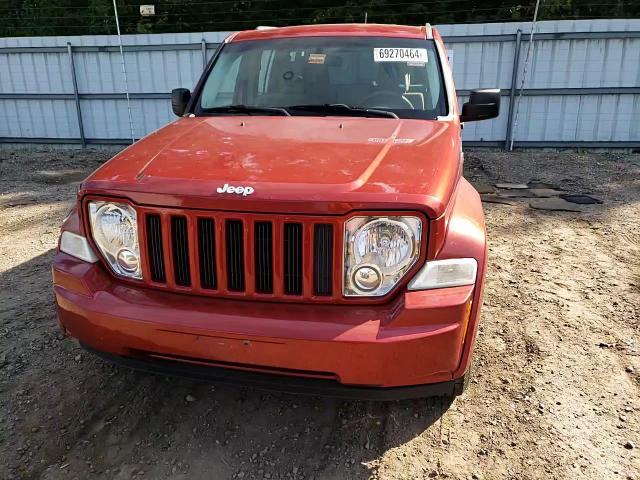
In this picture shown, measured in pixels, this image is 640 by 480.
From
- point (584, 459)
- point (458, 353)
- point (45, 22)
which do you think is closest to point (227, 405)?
point (458, 353)

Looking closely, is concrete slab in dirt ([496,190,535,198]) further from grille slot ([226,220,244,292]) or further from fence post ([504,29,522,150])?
grille slot ([226,220,244,292])

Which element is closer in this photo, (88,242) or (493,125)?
(88,242)

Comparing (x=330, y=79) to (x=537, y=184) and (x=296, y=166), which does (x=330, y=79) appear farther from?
(x=537, y=184)

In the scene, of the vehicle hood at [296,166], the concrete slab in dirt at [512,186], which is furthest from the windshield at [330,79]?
the concrete slab in dirt at [512,186]

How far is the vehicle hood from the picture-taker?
2096 mm

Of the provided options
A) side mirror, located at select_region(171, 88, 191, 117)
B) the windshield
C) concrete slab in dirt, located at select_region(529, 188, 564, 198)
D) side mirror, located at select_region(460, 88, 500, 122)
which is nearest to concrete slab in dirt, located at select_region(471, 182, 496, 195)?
concrete slab in dirt, located at select_region(529, 188, 564, 198)

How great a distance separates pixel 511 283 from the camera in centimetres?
427

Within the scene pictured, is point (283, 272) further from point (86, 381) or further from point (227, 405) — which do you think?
point (86, 381)

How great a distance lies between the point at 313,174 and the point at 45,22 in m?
23.1

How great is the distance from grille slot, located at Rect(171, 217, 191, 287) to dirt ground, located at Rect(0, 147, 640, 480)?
833 millimetres

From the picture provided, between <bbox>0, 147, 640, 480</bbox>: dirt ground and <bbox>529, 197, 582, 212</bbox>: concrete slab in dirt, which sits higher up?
<bbox>0, 147, 640, 480</bbox>: dirt ground

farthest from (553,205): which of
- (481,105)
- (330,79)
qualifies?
(330,79)

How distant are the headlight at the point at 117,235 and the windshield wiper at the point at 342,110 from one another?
4.93 ft

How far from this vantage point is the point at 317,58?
145 inches
